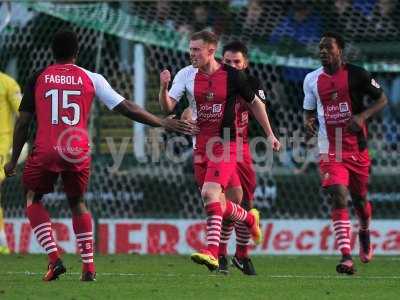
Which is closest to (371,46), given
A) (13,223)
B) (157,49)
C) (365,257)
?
(157,49)

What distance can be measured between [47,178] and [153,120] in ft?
3.32

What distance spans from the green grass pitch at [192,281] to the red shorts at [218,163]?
851 mm

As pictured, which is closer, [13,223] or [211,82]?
[211,82]

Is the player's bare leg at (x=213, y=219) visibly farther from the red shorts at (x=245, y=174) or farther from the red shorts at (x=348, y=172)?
the red shorts at (x=348, y=172)

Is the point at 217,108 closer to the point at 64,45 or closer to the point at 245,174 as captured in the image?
the point at 245,174

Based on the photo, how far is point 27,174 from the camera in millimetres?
9516

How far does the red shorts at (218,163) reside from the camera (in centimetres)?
1048

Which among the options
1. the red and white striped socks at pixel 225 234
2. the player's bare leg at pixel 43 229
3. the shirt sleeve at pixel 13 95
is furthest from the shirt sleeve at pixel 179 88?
the shirt sleeve at pixel 13 95

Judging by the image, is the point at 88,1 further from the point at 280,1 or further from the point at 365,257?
the point at 365,257

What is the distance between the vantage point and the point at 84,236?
31.2 ft

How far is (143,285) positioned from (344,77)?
328 centimetres

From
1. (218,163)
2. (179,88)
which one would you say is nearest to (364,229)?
(218,163)

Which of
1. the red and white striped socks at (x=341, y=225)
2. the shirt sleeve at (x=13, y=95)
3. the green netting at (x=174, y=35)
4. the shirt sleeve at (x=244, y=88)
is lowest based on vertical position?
the red and white striped socks at (x=341, y=225)

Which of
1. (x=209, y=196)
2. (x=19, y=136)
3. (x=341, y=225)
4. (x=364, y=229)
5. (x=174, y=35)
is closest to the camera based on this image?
(x=19, y=136)
